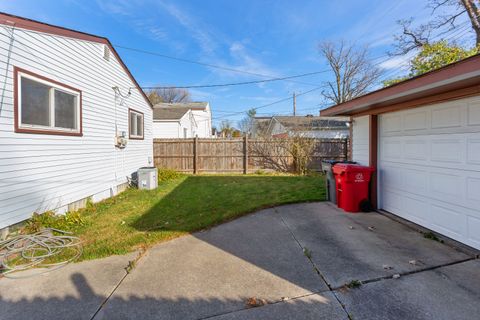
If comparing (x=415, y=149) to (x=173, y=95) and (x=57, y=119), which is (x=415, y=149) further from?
(x=173, y=95)

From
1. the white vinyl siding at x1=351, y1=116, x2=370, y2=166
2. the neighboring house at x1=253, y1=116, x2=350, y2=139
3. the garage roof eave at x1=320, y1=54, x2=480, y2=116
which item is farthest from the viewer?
the neighboring house at x1=253, y1=116, x2=350, y2=139

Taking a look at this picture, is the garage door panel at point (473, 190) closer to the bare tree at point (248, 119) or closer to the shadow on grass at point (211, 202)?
the shadow on grass at point (211, 202)

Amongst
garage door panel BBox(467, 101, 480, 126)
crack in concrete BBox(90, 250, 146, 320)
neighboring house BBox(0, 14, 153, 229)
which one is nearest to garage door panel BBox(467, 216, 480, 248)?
garage door panel BBox(467, 101, 480, 126)

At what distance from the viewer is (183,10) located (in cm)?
1062

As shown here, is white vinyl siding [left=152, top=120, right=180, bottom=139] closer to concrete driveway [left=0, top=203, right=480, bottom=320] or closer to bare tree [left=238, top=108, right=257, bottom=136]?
concrete driveway [left=0, top=203, right=480, bottom=320]

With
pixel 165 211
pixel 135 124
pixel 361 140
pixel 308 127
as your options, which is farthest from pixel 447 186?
pixel 308 127

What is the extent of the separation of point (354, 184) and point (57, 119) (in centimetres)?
629

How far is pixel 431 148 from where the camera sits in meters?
4.21

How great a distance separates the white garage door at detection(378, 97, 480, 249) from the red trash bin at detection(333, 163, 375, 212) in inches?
17.1

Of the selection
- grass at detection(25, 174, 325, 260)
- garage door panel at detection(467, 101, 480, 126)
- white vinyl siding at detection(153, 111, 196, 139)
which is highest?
white vinyl siding at detection(153, 111, 196, 139)

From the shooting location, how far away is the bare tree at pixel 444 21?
12258 mm

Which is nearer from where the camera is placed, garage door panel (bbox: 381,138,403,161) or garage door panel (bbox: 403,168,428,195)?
garage door panel (bbox: 403,168,428,195)

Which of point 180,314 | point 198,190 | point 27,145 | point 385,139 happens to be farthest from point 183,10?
point 180,314

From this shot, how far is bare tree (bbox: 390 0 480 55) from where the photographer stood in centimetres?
1226
